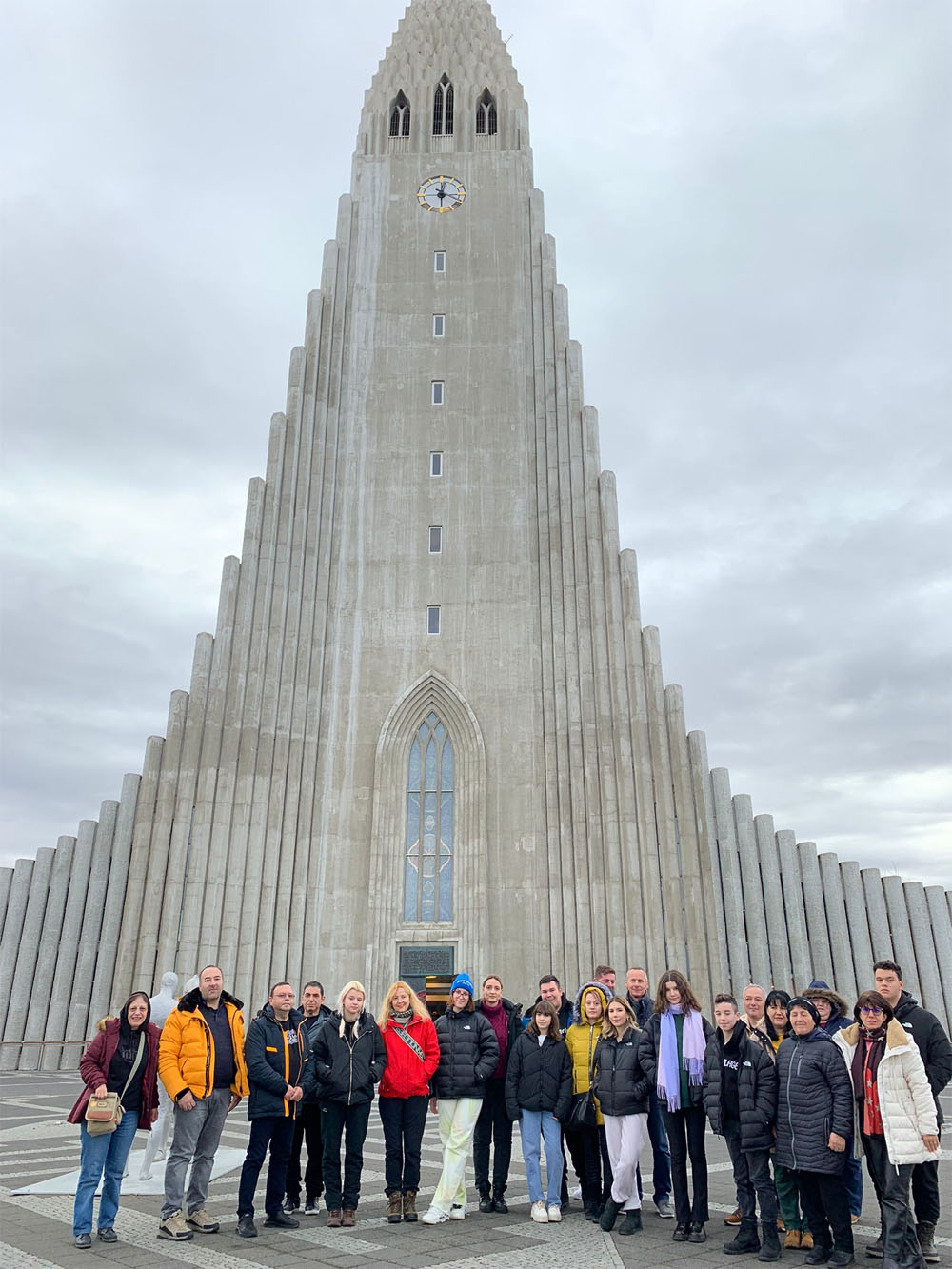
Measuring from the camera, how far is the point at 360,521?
26.6 m

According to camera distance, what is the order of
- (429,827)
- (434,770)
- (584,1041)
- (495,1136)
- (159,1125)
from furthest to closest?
(434,770) < (429,827) < (159,1125) < (495,1136) < (584,1041)

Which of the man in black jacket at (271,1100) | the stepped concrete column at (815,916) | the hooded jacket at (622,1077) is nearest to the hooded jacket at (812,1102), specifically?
the hooded jacket at (622,1077)

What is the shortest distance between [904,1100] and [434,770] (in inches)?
748

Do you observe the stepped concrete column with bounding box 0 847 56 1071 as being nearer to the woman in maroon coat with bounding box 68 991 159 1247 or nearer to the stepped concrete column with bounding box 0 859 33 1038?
the stepped concrete column with bounding box 0 859 33 1038

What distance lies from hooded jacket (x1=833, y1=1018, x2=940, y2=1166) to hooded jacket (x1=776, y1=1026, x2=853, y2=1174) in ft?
0.95

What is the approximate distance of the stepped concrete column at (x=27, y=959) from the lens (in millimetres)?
22609

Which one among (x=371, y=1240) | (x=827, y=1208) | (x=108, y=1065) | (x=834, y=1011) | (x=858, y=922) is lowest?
(x=371, y=1240)

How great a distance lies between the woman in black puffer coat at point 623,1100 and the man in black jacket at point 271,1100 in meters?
2.32

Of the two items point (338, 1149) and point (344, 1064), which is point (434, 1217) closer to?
point (338, 1149)

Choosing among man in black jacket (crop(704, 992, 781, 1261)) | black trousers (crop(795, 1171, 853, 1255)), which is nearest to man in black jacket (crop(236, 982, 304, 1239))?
man in black jacket (crop(704, 992, 781, 1261))

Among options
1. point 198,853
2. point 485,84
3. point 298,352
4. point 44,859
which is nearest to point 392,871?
point 198,853

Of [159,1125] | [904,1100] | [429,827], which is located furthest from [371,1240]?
[429,827]

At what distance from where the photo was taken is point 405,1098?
24.0 feet

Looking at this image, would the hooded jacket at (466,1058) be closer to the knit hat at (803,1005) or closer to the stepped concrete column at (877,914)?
the knit hat at (803,1005)
